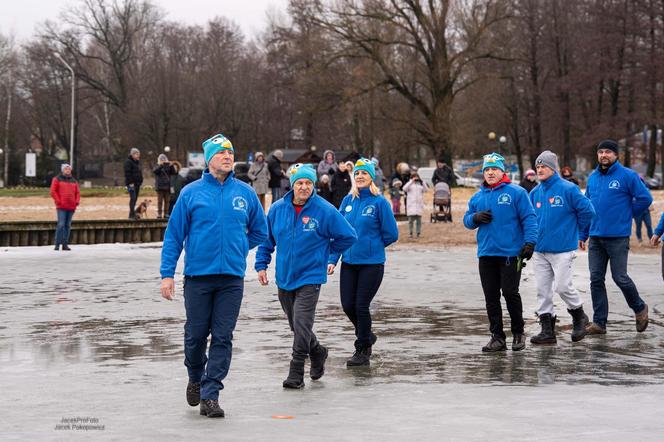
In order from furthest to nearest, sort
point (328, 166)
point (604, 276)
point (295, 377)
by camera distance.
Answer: point (328, 166) < point (604, 276) < point (295, 377)

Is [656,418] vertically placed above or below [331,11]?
below

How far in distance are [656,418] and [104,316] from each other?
23.8 ft

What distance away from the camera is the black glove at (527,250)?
10.4 metres

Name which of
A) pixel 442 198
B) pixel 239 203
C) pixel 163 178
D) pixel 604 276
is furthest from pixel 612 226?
pixel 442 198

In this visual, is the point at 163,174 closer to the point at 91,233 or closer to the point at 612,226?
the point at 91,233

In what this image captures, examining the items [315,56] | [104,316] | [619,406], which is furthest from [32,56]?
[619,406]

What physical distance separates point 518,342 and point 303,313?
2.46m

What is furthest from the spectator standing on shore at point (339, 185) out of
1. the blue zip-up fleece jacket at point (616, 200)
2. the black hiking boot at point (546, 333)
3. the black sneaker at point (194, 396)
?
the black sneaker at point (194, 396)

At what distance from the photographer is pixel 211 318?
26.0 ft

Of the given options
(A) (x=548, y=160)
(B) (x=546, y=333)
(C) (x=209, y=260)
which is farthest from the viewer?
(A) (x=548, y=160)

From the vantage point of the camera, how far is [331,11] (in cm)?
6144

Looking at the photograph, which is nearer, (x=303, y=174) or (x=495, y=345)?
(x=303, y=174)

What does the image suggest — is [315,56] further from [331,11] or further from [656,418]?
[656,418]

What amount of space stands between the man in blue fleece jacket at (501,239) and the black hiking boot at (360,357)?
115 cm
